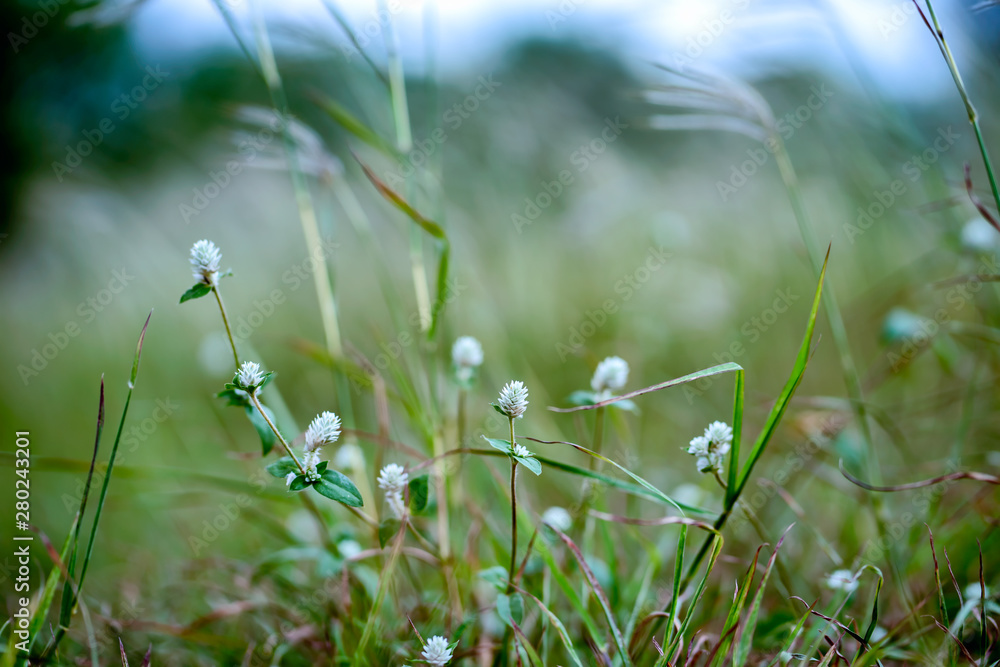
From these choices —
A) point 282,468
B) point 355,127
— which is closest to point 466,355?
point 282,468

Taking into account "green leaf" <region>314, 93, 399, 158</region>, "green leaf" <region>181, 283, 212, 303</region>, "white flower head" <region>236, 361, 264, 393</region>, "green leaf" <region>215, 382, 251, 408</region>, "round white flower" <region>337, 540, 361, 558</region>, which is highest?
"green leaf" <region>314, 93, 399, 158</region>

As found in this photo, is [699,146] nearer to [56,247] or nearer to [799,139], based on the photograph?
[799,139]

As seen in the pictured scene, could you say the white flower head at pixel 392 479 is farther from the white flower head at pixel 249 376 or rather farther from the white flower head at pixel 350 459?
the white flower head at pixel 350 459

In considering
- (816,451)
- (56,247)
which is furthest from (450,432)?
(56,247)

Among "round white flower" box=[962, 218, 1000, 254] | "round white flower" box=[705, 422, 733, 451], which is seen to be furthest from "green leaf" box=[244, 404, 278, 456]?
"round white flower" box=[962, 218, 1000, 254]

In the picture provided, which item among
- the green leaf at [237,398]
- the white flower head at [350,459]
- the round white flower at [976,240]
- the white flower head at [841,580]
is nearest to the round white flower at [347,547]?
the white flower head at [350,459]

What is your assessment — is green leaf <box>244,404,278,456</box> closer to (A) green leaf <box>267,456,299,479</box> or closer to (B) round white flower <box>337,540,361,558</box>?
(A) green leaf <box>267,456,299,479</box>
